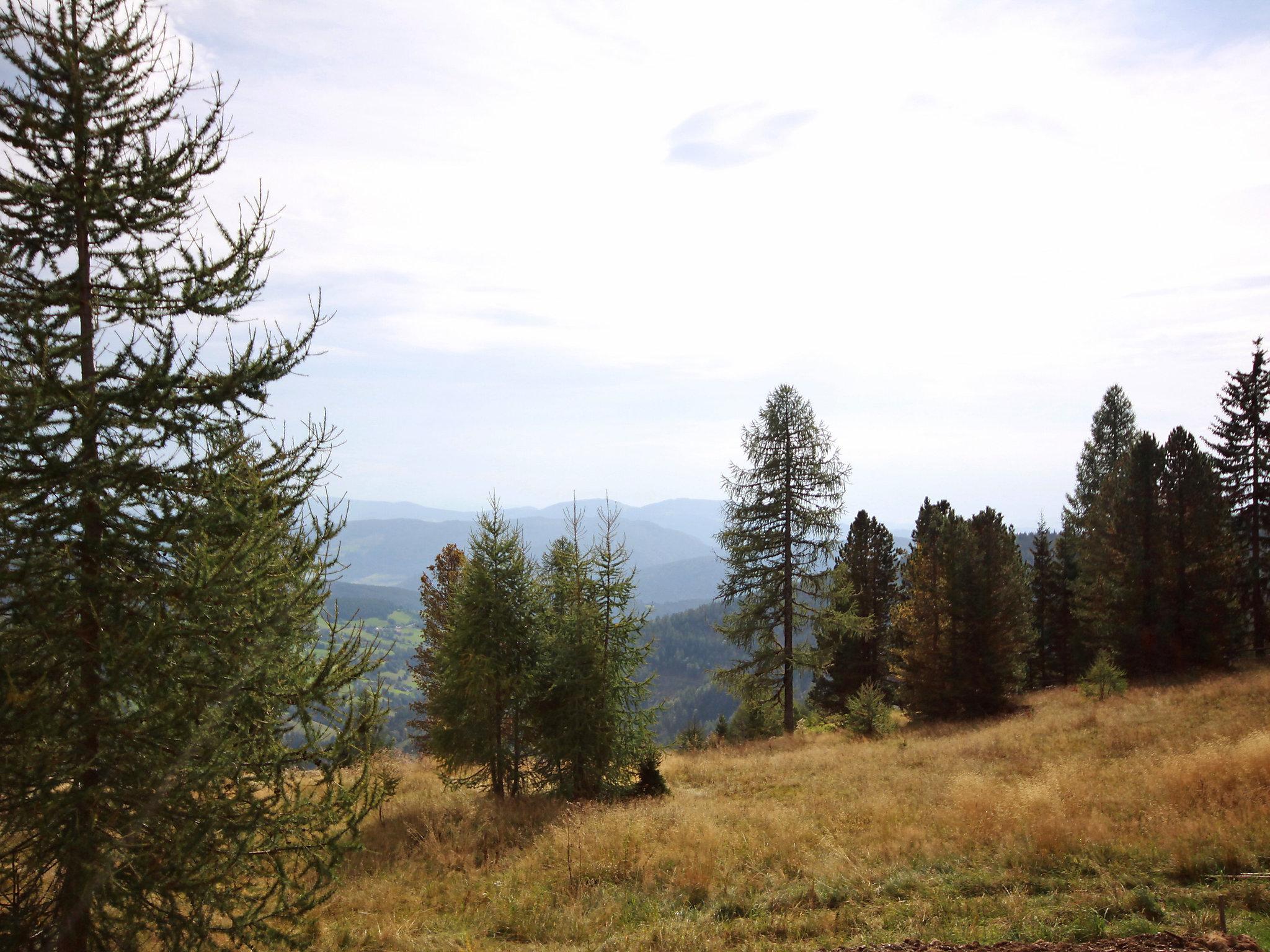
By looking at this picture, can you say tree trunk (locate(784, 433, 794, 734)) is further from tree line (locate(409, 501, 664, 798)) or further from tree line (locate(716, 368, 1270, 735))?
tree line (locate(409, 501, 664, 798))

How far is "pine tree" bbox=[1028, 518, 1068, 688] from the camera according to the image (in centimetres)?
4047

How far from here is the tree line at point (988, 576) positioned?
2383 centimetres

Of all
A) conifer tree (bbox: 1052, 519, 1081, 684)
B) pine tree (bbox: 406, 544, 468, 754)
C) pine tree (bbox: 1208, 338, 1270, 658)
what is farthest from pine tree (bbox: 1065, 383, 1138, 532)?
pine tree (bbox: 406, 544, 468, 754)

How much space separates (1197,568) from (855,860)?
2794 cm

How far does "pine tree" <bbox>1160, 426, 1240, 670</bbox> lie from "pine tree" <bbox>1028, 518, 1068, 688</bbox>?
37.4 ft

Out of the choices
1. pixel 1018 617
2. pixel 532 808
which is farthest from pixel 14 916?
pixel 1018 617

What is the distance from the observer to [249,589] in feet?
17.6

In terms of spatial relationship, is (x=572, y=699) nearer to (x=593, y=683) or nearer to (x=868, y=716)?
(x=593, y=683)

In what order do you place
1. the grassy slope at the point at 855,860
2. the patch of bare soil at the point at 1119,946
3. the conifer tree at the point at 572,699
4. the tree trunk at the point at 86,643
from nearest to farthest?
1. the tree trunk at the point at 86,643
2. the patch of bare soil at the point at 1119,946
3. the grassy slope at the point at 855,860
4. the conifer tree at the point at 572,699

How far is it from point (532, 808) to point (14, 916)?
10437mm

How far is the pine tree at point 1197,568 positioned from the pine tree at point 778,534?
1663cm

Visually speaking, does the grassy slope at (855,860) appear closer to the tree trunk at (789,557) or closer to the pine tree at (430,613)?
the tree trunk at (789,557)

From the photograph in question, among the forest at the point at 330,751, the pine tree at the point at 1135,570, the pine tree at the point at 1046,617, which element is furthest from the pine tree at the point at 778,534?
the pine tree at the point at 1046,617

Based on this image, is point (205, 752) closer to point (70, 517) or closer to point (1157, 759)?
point (70, 517)
